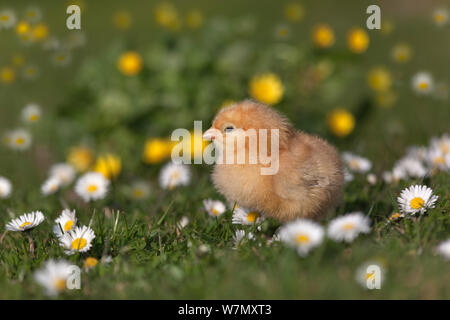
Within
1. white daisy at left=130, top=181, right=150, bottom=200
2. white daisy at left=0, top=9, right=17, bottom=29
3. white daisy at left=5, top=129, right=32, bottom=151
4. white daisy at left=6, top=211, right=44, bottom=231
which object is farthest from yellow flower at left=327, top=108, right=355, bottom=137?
white daisy at left=6, top=211, right=44, bottom=231

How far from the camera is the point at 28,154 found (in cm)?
524

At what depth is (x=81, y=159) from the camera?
511 cm

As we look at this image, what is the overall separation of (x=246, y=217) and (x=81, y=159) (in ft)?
8.33

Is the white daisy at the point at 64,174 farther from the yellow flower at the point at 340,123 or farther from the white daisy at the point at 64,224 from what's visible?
the yellow flower at the point at 340,123

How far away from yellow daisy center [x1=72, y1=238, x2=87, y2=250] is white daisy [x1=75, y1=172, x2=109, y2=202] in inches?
31.9

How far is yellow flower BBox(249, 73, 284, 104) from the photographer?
4.84m

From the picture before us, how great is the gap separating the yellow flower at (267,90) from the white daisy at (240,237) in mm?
2132

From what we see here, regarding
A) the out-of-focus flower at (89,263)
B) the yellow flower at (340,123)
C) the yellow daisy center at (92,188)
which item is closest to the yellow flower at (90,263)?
the out-of-focus flower at (89,263)

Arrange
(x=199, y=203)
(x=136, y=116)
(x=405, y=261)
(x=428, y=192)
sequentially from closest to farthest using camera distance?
(x=405, y=261) < (x=428, y=192) < (x=199, y=203) < (x=136, y=116)

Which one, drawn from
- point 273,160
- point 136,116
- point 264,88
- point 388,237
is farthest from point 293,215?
point 136,116

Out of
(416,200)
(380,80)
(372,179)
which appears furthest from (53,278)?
(380,80)

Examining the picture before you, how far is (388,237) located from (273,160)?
68 cm

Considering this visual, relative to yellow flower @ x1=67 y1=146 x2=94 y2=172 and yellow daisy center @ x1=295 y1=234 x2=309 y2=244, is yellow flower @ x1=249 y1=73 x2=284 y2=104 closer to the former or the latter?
yellow flower @ x1=67 y1=146 x2=94 y2=172

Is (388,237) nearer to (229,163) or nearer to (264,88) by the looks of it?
(229,163)
